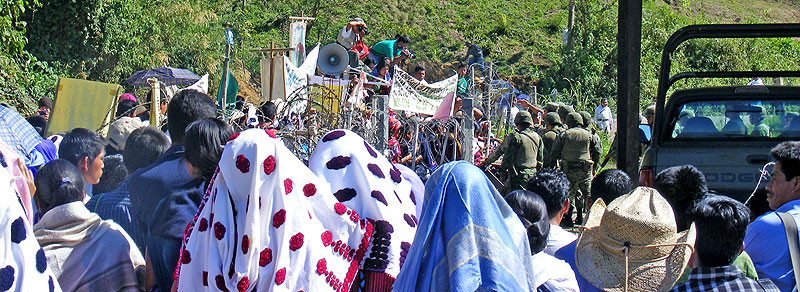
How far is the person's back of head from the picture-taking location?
166 inches

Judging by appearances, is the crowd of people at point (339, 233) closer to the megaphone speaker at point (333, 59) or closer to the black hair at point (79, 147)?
the black hair at point (79, 147)

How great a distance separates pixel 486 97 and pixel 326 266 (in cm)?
1033

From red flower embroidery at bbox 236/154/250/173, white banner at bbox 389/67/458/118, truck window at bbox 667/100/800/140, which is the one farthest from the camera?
white banner at bbox 389/67/458/118

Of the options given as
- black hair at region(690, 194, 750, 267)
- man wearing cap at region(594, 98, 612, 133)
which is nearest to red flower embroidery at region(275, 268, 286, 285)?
black hair at region(690, 194, 750, 267)

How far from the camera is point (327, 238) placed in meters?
3.01

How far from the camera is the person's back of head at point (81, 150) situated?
4.21 m

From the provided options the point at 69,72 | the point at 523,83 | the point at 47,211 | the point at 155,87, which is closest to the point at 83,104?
the point at 155,87

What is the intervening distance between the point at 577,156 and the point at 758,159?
362 cm

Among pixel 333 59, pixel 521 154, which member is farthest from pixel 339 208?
pixel 333 59

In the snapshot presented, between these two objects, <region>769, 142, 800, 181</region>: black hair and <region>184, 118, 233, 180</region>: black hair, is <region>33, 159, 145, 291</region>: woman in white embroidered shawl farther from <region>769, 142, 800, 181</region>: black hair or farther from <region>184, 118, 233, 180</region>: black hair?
<region>769, 142, 800, 181</region>: black hair

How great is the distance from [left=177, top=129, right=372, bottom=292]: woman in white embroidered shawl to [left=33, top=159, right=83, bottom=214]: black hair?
0.65 m

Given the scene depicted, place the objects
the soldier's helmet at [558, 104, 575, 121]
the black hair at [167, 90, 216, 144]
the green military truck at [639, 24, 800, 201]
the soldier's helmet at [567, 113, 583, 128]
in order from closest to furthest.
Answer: the black hair at [167, 90, 216, 144] → the green military truck at [639, 24, 800, 201] → the soldier's helmet at [567, 113, 583, 128] → the soldier's helmet at [558, 104, 575, 121]

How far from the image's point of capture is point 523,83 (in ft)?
92.2

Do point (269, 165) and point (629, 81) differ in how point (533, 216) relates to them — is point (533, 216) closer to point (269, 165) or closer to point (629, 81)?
point (269, 165)
